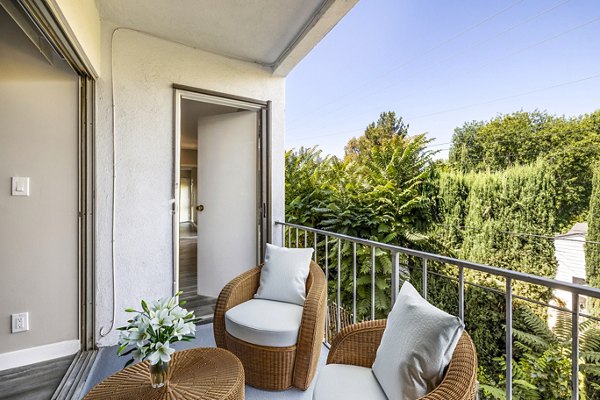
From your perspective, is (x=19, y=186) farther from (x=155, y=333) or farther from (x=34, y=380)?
(x=155, y=333)

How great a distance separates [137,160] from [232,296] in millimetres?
1386

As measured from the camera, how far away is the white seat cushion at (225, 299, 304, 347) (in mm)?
1649

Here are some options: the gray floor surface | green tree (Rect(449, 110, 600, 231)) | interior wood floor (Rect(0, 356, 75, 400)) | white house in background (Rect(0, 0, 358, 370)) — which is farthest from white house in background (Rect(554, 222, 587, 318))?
interior wood floor (Rect(0, 356, 75, 400))

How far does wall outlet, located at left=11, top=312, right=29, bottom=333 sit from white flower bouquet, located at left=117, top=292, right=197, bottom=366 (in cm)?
153

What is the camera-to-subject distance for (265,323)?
5.56 ft

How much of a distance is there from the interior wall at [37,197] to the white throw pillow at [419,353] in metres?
2.29

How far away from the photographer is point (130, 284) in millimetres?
2340

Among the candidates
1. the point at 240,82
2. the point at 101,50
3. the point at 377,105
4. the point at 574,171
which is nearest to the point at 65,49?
the point at 101,50

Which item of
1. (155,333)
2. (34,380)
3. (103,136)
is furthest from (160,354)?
(103,136)

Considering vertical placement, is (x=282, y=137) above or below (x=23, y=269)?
above

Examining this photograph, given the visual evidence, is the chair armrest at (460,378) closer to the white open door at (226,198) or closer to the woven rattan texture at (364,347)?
the woven rattan texture at (364,347)

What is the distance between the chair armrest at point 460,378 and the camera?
85cm

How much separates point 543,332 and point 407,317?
3.64m

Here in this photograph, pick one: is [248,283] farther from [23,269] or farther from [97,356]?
[23,269]
